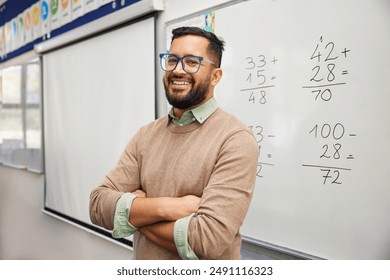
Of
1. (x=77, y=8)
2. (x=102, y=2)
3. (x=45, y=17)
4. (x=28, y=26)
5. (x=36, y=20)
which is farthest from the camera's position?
(x=28, y=26)

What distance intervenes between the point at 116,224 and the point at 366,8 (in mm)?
723

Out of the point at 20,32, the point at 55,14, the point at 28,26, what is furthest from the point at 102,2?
the point at 20,32

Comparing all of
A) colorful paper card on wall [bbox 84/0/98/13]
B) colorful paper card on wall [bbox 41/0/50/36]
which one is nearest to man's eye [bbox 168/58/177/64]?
colorful paper card on wall [bbox 84/0/98/13]

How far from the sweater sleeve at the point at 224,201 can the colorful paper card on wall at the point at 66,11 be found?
1.59 metres

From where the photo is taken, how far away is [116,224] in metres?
0.80

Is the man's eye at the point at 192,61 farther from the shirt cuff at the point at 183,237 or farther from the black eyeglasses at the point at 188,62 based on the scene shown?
the shirt cuff at the point at 183,237

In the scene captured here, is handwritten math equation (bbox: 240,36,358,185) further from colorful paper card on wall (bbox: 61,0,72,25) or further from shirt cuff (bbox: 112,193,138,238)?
colorful paper card on wall (bbox: 61,0,72,25)

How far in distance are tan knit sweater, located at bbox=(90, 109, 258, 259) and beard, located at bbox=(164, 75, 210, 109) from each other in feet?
0.14

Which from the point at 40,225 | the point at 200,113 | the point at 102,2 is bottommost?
the point at 40,225

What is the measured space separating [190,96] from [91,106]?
1136mm

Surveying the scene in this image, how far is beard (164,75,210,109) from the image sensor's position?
810mm

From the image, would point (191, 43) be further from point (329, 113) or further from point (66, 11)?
point (66, 11)

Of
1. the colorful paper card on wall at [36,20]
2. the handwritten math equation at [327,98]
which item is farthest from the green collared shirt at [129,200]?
the colorful paper card on wall at [36,20]

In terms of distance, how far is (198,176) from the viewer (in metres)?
0.76
